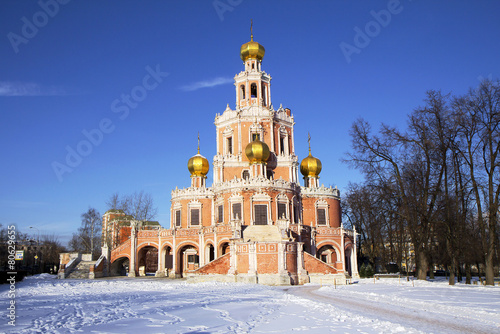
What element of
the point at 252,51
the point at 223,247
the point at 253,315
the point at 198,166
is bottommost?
the point at 253,315

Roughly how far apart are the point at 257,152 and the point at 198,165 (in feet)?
28.9

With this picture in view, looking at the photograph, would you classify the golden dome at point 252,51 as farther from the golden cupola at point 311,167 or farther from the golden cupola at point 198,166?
the golden cupola at point 311,167

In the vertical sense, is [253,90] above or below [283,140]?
above

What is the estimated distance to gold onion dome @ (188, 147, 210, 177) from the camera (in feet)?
158

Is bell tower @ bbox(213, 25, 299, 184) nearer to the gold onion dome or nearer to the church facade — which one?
the church facade

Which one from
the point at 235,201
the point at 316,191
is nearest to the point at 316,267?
the point at 235,201

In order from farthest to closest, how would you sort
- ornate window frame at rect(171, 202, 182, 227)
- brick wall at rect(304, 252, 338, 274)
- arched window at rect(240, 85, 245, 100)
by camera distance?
arched window at rect(240, 85, 245, 100) → ornate window frame at rect(171, 202, 182, 227) → brick wall at rect(304, 252, 338, 274)

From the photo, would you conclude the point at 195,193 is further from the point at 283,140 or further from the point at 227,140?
the point at 283,140

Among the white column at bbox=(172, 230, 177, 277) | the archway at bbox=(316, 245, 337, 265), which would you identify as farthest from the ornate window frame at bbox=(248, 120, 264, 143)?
the archway at bbox=(316, 245, 337, 265)

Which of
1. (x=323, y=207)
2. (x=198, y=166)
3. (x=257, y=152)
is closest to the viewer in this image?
(x=257, y=152)

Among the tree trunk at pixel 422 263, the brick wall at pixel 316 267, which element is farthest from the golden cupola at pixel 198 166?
the tree trunk at pixel 422 263

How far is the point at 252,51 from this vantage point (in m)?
49.6

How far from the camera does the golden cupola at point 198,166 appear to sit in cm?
4809

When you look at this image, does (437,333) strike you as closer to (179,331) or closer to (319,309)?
(319,309)
